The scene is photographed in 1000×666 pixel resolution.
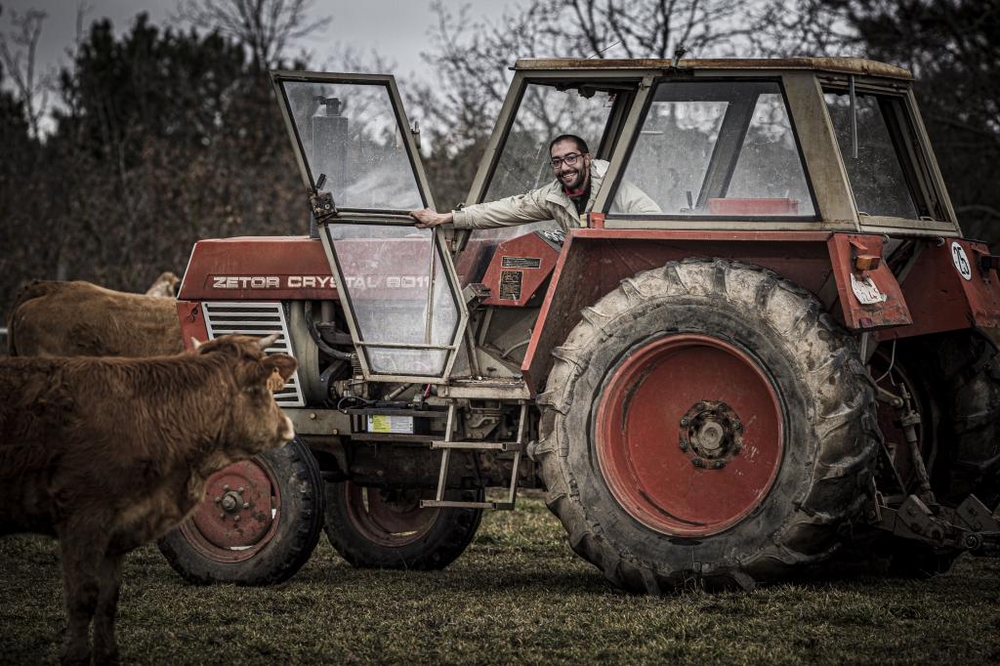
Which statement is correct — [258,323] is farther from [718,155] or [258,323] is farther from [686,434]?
[718,155]

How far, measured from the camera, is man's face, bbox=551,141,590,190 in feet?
22.7

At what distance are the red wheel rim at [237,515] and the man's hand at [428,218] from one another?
1.57 m

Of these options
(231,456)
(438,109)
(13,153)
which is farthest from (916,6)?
(13,153)

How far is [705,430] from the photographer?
253 inches

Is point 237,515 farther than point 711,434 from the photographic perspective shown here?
Yes

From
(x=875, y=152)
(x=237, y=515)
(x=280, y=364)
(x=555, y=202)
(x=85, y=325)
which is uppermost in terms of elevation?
(x=85, y=325)

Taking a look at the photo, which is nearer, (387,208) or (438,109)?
(387,208)

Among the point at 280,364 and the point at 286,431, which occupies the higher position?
the point at 280,364

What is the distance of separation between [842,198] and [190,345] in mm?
3839

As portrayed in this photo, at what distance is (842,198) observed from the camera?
621 cm

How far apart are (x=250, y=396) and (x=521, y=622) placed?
1.57 m

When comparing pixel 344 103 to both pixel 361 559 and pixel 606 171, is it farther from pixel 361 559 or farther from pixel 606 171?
pixel 361 559

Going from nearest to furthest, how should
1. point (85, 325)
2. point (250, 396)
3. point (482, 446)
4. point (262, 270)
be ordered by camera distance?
point (250, 396)
point (482, 446)
point (262, 270)
point (85, 325)

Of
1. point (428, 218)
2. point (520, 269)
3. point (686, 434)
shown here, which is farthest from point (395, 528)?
point (686, 434)
